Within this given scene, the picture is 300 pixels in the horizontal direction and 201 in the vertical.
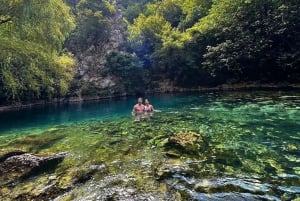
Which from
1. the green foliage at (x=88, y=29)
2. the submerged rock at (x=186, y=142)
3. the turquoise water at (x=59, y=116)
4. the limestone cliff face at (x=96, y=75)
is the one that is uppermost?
the green foliage at (x=88, y=29)

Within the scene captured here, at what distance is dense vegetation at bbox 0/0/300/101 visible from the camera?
48.5ft

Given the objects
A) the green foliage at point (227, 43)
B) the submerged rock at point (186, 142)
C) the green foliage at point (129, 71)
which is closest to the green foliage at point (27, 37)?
the submerged rock at point (186, 142)

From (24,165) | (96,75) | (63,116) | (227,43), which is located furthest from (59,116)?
(96,75)

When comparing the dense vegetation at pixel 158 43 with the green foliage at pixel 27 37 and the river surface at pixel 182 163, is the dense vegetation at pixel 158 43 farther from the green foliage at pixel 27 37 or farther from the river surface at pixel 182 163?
the river surface at pixel 182 163

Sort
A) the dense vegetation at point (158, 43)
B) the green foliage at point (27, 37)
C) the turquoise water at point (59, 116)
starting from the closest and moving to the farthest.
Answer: the green foliage at point (27, 37) < the dense vegetation at point (158, 43) < the turquoise water at point (59, 116)

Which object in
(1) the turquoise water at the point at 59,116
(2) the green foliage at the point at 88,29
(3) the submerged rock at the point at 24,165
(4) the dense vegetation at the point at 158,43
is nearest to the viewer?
(3) the submerged rock at the point at 24,165

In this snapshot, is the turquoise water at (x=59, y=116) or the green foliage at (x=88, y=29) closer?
the turquoise water at (x=59, y=116)

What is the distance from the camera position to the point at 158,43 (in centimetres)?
3912

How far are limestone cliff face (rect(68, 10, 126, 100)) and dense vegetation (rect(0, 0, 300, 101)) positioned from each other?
111 cm

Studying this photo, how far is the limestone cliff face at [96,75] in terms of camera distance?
4041cm

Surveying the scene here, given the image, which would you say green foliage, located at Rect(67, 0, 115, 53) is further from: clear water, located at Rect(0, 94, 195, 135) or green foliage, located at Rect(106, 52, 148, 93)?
clear water, located at Rect(0, 94, 195, 135)

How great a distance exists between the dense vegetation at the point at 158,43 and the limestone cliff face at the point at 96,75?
111cm

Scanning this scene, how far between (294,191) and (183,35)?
3142cm

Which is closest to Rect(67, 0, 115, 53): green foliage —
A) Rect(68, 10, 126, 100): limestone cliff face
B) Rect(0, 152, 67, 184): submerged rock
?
Rect(68, 10, 126, 100): limestone cliff face
